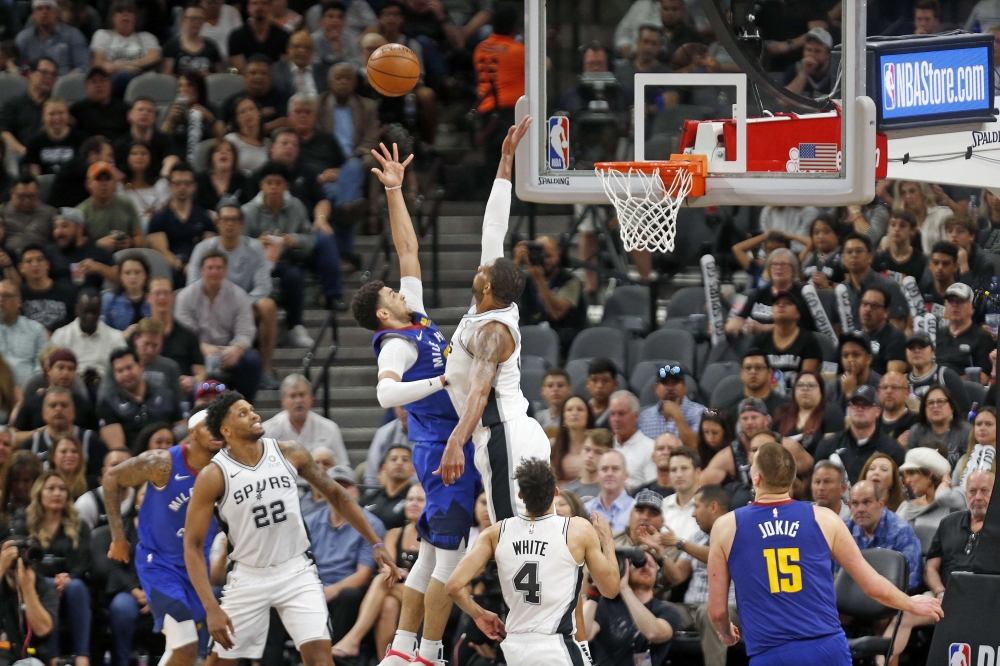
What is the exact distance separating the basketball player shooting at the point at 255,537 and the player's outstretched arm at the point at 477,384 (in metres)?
0.96

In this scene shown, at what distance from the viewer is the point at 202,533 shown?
8.52 meters

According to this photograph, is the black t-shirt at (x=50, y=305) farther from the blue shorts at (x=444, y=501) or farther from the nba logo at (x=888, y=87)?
the nba logo at (x=888, y=87)

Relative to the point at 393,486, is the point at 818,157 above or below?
above

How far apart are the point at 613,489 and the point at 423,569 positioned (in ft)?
6.61

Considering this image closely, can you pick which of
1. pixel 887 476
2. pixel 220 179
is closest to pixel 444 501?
pixel 887 476

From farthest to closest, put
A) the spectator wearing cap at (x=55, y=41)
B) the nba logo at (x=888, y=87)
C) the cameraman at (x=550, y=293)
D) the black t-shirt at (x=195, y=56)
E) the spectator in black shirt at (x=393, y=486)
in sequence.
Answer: the spectator wearing cap at (x=55, y=41)
the black t-shirt at (x=195, y=56)
the cameraman at (x=550, y=293)
the spectator in black shirt at (x=393, y=486)
the nba logo at (x=888, y=87)

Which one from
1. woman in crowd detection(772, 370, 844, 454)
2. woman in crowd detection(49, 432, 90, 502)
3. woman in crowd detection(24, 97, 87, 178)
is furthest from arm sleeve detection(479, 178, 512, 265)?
woman in crowd detection(24, 97, 87, 178)

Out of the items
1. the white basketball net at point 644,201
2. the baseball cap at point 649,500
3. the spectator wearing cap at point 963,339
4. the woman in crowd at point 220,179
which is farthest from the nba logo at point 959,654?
the woman in crowd at point 220,179

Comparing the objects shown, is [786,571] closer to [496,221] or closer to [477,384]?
[477,384]

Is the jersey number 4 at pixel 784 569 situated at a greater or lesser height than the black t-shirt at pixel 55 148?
lesser

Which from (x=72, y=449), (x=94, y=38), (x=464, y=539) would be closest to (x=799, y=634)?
(x=464, y=539)

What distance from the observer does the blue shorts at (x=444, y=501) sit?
8492 millimetres

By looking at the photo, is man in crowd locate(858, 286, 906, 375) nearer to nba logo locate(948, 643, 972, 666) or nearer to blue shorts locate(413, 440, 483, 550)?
nba logo locate(948, 643, 972, 666)

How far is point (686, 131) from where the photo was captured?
8914 millimetres
